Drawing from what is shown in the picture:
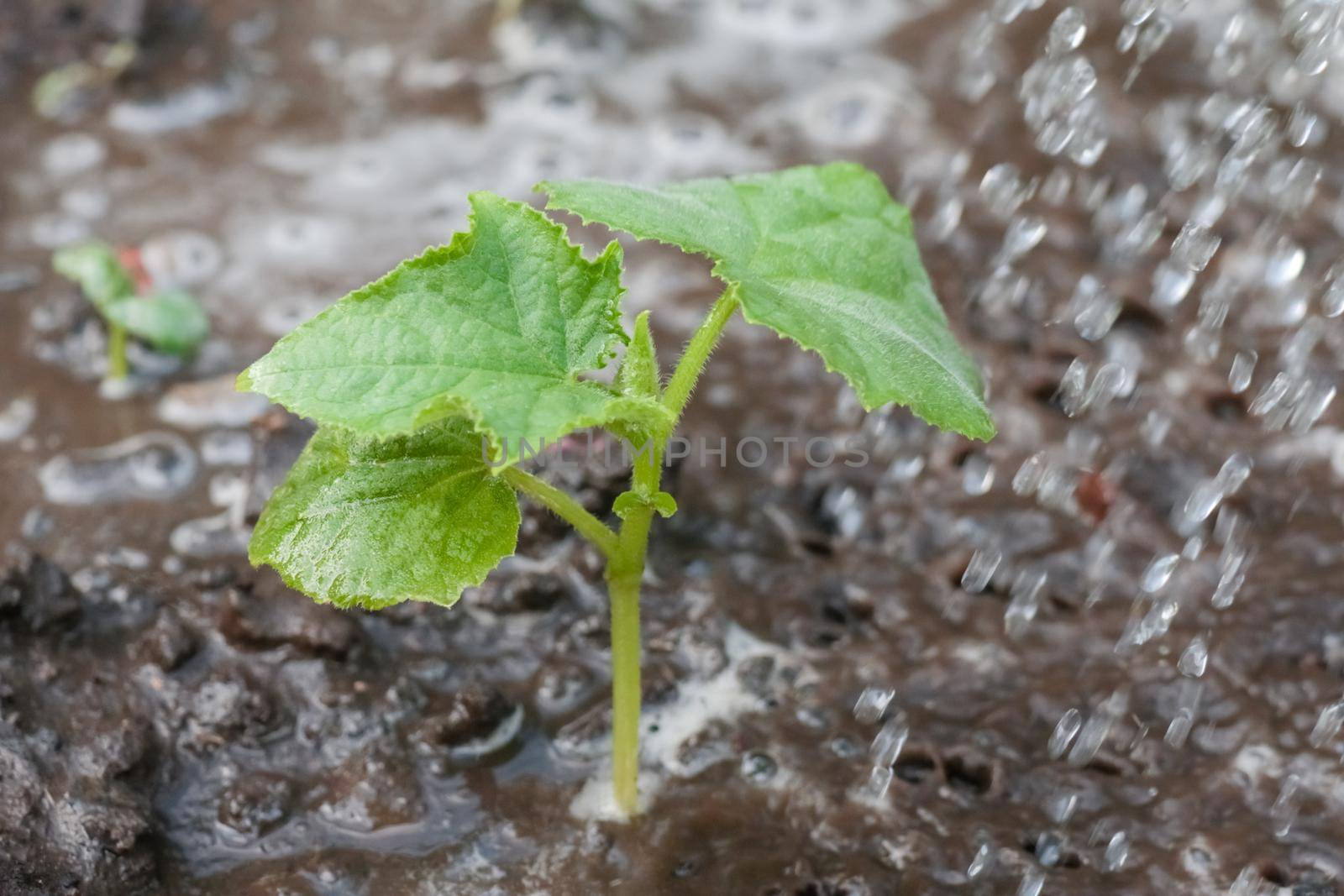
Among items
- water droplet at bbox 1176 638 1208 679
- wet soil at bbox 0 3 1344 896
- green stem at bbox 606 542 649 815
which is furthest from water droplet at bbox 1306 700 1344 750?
green stem at bbox 606 542 649 815

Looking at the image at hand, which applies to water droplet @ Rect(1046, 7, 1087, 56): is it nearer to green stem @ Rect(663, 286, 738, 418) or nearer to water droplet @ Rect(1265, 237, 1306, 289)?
water droplet @ Rect(1265, 237, 1306, 289)

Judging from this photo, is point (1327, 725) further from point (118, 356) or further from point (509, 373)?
point (118, 356)

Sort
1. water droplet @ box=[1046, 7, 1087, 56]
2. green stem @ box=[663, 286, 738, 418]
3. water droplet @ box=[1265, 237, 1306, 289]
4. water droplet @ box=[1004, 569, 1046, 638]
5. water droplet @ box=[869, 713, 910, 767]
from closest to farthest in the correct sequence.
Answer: green stem @ box=[663, 286, 738, 418] < water droplet @ box=[869, 713, 910, 767] < water droplet @ box=[1004, 569, 1046, 638] < water droplet @ box=[1265, 237, 1306, 289] < water droplet @ box=[1046, 7, 1087, 56]

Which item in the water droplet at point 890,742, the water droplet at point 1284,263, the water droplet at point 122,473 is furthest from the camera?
the water droplet at point 1284,263

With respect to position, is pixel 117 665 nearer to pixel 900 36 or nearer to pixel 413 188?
pixel 413 188

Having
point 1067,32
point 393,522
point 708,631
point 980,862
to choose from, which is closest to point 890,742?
point 980,862

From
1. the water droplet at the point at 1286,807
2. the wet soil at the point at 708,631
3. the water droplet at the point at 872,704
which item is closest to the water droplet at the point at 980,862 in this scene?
the wet soil at the point at 708,631

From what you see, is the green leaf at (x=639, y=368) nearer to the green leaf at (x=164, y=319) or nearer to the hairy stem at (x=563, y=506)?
the hairy stem at (x=563, y=506)
